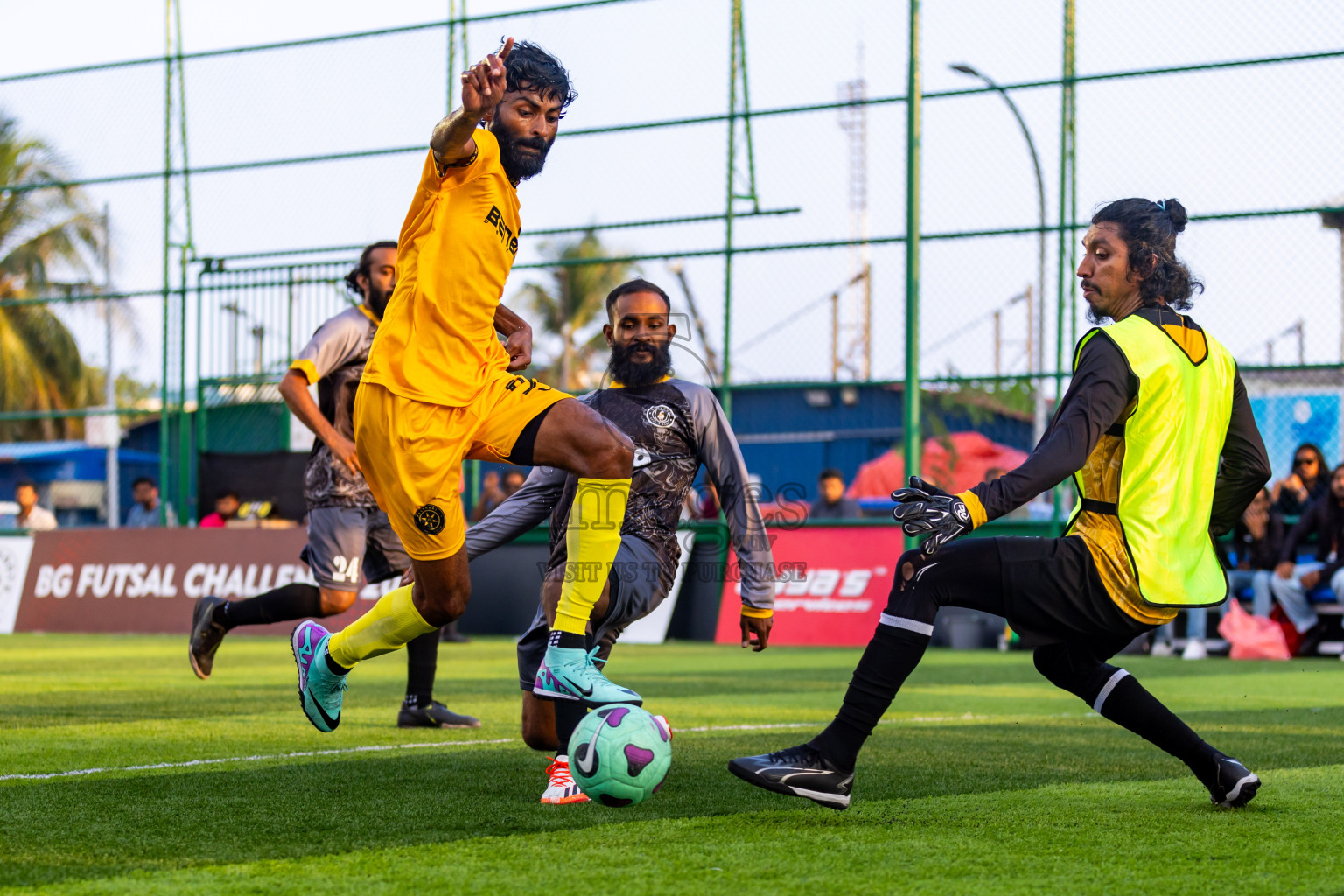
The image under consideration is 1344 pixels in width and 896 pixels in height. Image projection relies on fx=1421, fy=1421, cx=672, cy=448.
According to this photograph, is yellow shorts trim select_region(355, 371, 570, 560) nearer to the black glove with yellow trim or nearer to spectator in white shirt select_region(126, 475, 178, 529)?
the black glove with yellow trim

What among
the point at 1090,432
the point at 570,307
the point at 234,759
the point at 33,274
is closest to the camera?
the point at 1090,432

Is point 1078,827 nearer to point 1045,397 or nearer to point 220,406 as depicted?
point 1045,397

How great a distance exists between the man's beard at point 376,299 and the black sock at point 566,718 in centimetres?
261

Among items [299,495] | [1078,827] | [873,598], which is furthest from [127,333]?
[1078,827]

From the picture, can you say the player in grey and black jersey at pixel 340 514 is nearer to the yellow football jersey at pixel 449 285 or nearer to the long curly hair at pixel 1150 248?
the yellow football jersey at pixel 449 285

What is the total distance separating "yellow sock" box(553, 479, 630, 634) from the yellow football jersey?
1.62 ft

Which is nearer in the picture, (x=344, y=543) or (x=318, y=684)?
(x=318, y=684)

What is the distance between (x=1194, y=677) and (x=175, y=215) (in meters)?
13.0

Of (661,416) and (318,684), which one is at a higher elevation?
(661,416)

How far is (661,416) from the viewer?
197 inches

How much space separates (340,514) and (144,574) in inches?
381

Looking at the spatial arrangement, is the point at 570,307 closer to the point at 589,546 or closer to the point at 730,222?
the point at 730,222

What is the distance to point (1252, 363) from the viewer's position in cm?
1225

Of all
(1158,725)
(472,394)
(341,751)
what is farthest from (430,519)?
(1158,725)
